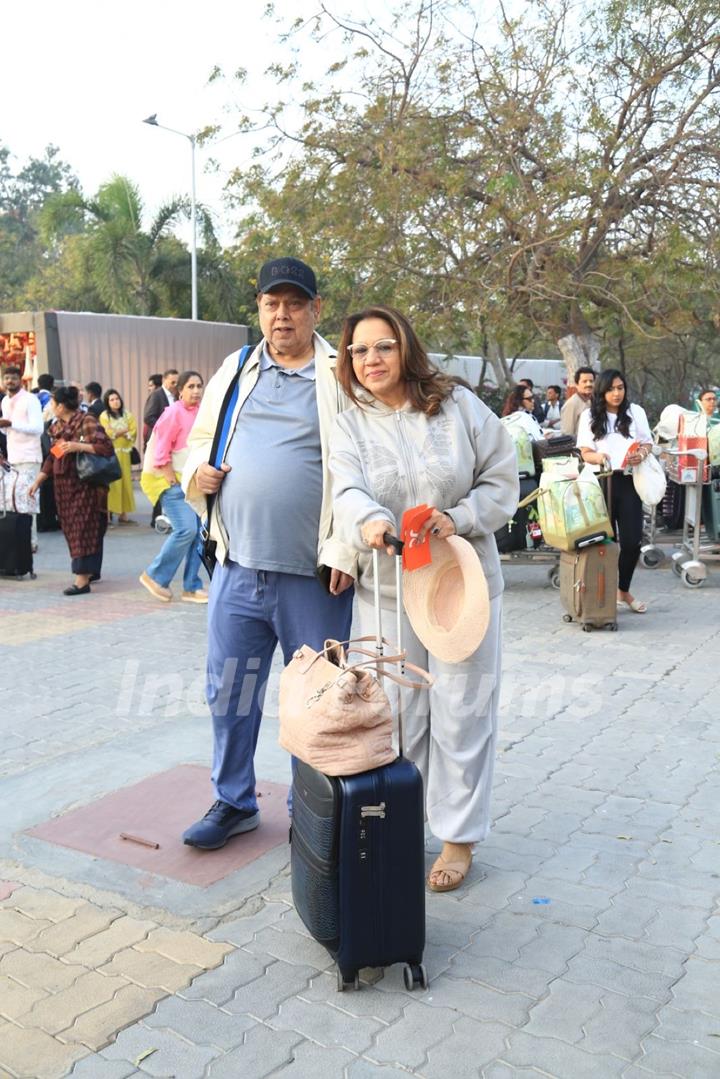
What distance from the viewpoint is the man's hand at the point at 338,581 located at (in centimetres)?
368

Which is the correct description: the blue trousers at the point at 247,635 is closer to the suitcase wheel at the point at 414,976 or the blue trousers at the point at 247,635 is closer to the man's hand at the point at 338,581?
the man's hand at the point at 338,581

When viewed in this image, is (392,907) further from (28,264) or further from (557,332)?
(28,264)

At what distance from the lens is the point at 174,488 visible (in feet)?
29.1

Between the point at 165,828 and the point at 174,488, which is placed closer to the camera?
the point at 165,828

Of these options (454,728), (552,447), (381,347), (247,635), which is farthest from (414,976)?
(552,447)

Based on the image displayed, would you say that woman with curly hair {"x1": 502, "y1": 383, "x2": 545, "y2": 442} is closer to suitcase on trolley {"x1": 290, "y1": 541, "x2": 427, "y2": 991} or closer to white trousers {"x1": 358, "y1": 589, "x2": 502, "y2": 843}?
white trousers {"x1": 358, "y1": 589, "x2": 502, "y2": 843}

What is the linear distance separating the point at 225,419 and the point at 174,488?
5.08 meters

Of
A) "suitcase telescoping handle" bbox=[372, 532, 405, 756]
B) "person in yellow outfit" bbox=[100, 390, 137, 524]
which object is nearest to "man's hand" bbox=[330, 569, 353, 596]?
"suitcase telescoping handle" bbox=[372, 532, 405, 756]

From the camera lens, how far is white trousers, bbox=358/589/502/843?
359 cm

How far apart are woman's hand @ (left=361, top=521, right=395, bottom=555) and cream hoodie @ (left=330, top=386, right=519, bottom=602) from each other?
0.15 m

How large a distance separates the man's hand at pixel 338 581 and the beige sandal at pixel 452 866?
0.93 metres

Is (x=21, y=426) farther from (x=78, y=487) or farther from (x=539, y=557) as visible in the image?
(x=539, y=557)

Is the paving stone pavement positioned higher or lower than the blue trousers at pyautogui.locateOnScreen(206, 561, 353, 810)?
lower

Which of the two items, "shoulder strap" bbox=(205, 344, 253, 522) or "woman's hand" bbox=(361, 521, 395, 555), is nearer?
"woman's hand" bbox=(361, 521, 395, 555)
